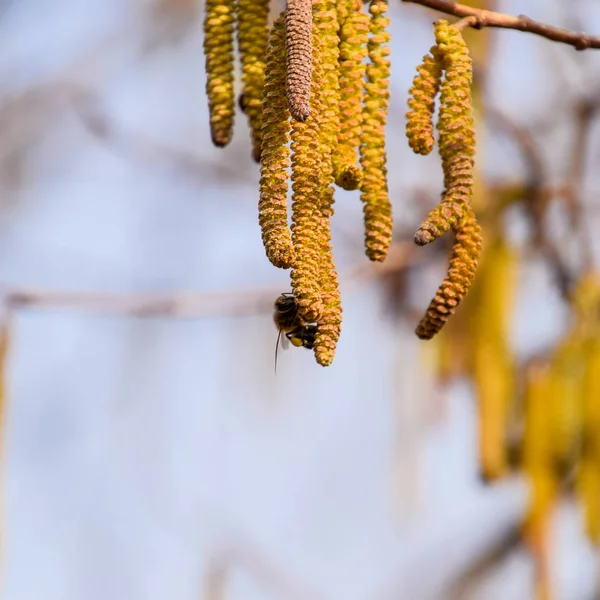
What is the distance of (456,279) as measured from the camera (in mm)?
887

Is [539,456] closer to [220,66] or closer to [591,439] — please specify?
[591,439]

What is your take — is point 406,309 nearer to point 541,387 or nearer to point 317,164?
point 541,387

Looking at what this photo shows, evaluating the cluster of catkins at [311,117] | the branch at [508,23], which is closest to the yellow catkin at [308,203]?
the cluster of catkins at [311,117]

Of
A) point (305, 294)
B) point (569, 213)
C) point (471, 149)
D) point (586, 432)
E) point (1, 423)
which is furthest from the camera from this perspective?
point (569, 213)

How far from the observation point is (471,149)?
0.91m

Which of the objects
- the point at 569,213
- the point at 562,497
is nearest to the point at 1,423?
the point at 562,497

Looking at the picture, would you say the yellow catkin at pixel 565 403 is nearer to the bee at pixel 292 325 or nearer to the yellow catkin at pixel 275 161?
the bee at pixel 292 325

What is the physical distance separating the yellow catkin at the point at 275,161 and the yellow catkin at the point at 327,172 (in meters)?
0.04

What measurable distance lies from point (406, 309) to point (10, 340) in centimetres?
186

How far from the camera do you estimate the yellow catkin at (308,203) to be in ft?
2.51

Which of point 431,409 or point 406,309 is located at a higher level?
point 406,309

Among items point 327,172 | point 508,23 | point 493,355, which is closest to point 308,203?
point 327,172

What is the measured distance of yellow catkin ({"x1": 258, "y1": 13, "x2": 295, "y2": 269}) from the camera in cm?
75

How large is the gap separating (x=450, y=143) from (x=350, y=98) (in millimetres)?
107
